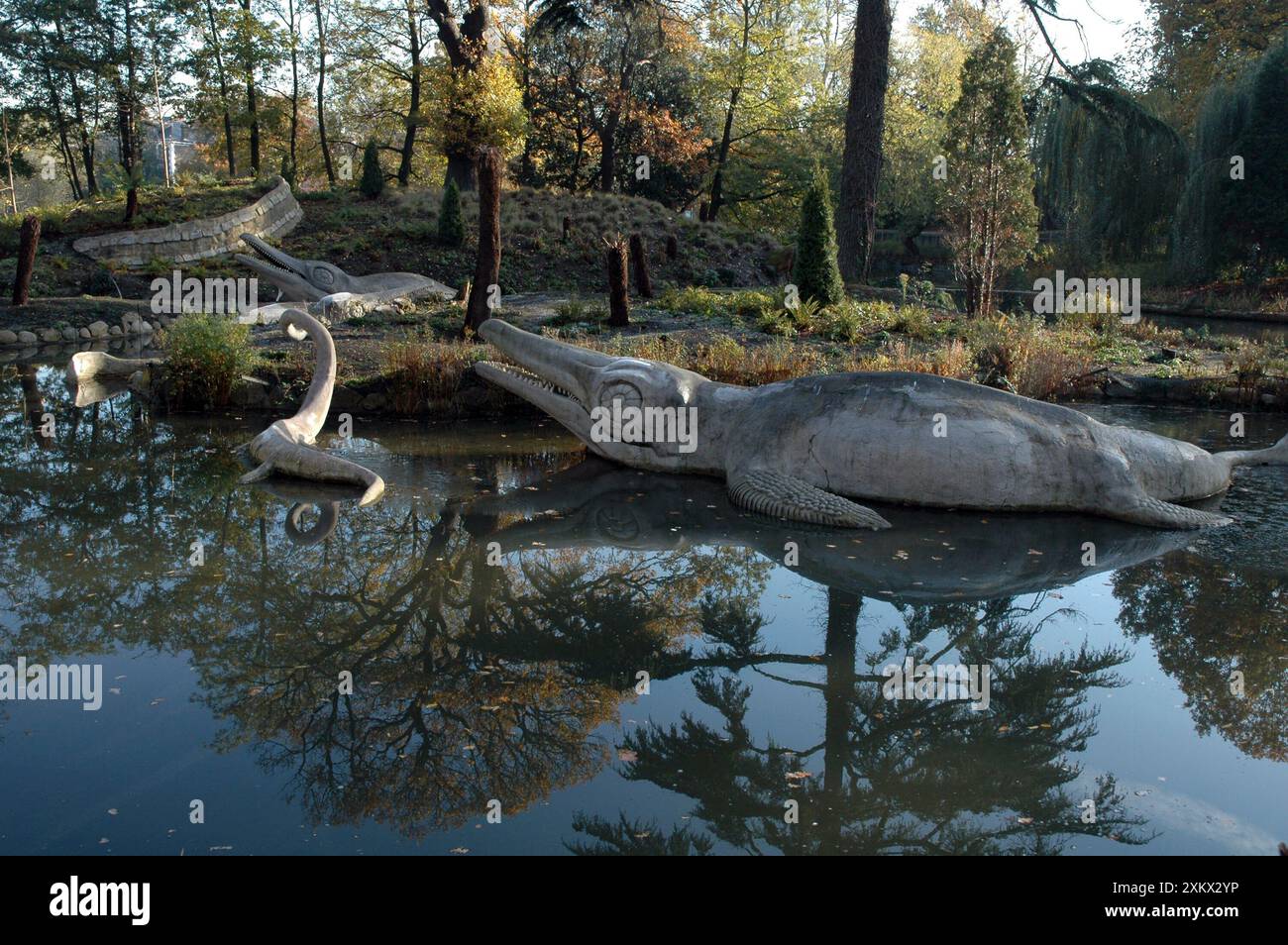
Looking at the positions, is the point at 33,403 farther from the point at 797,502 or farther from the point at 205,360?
the point at 797,502

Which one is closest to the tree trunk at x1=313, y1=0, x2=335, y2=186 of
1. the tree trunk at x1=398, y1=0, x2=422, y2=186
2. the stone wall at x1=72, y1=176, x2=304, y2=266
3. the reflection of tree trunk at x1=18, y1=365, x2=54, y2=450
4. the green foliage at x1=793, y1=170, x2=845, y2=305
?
the tree trunk at x1=398, y1=0, x2=422, y2=186

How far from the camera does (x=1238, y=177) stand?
1175 inches

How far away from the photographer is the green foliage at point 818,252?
1894 cm

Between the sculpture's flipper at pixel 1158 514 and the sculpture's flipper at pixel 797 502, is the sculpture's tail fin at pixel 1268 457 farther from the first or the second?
the sculpture's flipper at pixel 797 502

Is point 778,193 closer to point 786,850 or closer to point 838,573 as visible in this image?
point 838,573

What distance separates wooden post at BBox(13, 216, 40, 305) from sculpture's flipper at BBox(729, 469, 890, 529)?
18427 millimetres

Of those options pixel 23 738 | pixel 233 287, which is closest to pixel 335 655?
pixel 23 738

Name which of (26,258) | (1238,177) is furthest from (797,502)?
(1238,177)

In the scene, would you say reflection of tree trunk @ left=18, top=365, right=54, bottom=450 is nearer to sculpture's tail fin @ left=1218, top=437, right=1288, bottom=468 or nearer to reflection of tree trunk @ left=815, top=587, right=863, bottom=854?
reflection of tree trunk @ left=815, top=587, right=863, bottom=854

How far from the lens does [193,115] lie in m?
39.8

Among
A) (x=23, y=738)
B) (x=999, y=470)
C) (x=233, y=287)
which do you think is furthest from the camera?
(x=233, y=287)

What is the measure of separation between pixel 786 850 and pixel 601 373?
250 inches

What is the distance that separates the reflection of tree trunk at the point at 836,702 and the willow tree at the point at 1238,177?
30.3 meters
